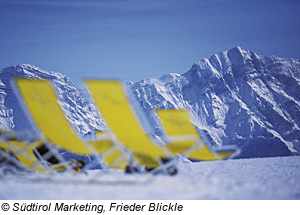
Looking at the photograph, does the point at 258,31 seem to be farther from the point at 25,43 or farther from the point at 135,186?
the point at 135,186

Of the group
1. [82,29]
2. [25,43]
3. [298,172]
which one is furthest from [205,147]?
[25,43]

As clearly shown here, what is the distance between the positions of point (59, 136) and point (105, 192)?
43.5 inches

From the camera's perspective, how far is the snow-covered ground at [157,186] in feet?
21.2

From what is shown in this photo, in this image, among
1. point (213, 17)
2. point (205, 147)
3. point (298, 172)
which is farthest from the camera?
→ point (213, 17)

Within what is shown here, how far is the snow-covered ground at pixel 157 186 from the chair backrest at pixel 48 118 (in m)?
0.62

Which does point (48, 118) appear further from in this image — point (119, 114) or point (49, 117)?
point (119, 114)

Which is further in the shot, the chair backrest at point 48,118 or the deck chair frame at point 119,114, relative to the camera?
the chair backrest at point 48,118

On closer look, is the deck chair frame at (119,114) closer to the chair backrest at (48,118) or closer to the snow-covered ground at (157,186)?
the snow-covered ground at (157,186)

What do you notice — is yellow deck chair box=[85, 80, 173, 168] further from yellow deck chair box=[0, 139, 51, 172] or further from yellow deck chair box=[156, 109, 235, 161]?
yellow deck chair box=[0, 139, 51, 172]

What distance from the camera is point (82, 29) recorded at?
1296 cm

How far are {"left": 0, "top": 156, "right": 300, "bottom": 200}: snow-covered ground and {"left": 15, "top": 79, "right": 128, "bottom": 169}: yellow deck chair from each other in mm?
603

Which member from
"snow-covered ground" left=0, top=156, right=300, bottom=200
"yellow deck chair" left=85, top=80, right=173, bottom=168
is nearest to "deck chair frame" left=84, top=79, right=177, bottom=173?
"yellow deck chair" left=85, top=80, right=173, bottom=168

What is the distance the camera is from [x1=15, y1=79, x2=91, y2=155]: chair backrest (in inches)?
281

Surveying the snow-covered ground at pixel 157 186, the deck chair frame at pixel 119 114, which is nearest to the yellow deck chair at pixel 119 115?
the deck chair frame at pixel 119 114
